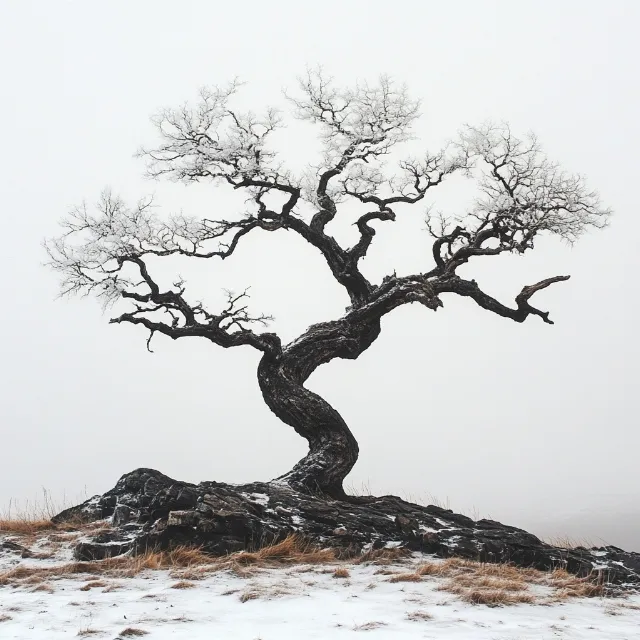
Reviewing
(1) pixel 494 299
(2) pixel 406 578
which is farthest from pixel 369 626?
(1) pixel 494 299

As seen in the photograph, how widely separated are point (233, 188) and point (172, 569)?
8675 mm

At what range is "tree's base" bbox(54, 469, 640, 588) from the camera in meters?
10.1

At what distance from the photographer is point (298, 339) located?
→ 14352mm

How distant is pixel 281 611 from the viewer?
7180mm

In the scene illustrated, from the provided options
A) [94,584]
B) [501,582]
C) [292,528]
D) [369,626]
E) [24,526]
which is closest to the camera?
[369,626]

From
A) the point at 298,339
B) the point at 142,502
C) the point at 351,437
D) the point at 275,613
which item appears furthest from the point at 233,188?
the point at 275,613

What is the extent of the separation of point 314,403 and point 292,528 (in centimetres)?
335

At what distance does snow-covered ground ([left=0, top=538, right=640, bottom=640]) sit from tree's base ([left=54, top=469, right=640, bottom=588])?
120 centimetres

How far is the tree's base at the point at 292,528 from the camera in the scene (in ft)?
33.2

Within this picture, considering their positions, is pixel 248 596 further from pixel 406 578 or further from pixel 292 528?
pixel 292 528

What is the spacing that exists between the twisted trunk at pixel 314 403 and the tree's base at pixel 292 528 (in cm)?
82

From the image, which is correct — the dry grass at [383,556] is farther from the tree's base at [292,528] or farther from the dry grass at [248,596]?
the dry grass at [248,596]

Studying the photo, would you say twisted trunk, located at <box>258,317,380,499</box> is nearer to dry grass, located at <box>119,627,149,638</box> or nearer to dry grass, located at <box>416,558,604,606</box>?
dry grass, located at <box>416,558,604,606</box>

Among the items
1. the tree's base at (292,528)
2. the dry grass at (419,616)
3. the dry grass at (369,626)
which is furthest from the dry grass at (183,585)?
the dry grass at (419,616)
